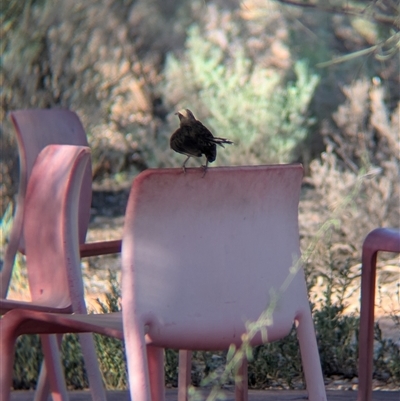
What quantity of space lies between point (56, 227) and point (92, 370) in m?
0.40

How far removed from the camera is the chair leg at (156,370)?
6.88 feet

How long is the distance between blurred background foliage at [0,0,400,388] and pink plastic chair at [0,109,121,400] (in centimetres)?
221

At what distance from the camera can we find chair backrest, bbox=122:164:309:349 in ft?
6.24

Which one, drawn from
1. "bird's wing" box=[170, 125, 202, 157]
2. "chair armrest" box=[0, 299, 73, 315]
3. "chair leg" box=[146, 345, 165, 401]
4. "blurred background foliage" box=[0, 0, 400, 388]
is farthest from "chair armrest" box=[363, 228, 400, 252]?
"blurred background foliage" box=[0, 0, 400, 388]

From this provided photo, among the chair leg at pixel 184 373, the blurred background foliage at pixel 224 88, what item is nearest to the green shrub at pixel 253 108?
the blurred background foliage at pixel 224 88

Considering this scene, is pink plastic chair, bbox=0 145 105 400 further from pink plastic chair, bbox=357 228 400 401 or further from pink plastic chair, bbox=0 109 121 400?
pink plastic chair, bbox=357 228 400 401

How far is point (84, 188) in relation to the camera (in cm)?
340

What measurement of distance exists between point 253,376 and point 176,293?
1.91 metres

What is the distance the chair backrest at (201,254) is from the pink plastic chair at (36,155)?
1.11 meters

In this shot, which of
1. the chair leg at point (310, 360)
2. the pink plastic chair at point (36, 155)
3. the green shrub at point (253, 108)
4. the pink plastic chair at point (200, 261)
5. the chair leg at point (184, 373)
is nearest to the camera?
the pink plastic chair at point (200, 261)

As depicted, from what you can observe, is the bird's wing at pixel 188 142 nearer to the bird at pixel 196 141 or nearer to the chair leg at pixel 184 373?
the bird at pixel 196 141

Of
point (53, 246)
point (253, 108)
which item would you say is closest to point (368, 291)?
point (53, 246)

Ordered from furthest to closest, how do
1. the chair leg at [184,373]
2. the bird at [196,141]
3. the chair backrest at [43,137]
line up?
the chair backrest at [43,137], the chair leg at [184,373], the bird at [196,141]

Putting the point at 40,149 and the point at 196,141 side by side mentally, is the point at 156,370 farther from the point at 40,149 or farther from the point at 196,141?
the point at 40,149
